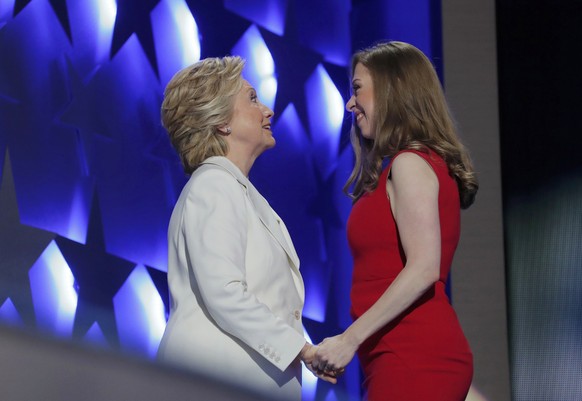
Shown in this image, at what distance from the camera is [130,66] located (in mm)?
3141

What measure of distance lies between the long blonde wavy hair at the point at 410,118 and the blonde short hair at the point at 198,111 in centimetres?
34

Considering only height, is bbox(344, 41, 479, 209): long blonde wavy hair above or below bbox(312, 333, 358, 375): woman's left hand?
above

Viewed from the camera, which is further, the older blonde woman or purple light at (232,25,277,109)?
purple light at (232,25,277,109)

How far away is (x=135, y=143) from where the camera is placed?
3.12 m

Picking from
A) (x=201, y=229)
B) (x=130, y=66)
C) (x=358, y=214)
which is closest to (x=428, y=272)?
(x=358, y=214)

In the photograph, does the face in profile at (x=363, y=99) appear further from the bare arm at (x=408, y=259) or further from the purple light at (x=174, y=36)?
the purple light at (x=174, y=36)

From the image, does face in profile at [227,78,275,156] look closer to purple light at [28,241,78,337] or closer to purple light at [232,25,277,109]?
purple light at [28,241,78,337]

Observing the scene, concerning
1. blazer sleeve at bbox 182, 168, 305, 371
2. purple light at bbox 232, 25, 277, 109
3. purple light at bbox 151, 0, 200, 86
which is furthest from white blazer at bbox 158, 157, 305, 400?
purple light at bbox 232, 25, 277, 109

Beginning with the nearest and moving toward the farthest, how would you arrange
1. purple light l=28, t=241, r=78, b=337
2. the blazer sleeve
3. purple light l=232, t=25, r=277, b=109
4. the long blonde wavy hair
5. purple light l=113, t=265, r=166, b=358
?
the blazer sleeve < the long blonde wavy hair < purple light l=28, t=241, r=78, b=337 < purple light l=113, t=265, r=166, b=358 < purple light l=232, t=25, r=277, b=109

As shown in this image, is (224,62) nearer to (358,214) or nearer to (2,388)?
(358,214)

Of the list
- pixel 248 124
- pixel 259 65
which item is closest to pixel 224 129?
pixel 248 124

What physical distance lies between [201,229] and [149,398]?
1.33 metres

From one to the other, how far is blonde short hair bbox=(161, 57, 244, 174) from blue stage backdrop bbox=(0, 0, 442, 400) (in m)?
1.11

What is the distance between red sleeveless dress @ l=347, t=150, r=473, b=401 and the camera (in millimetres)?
1618
